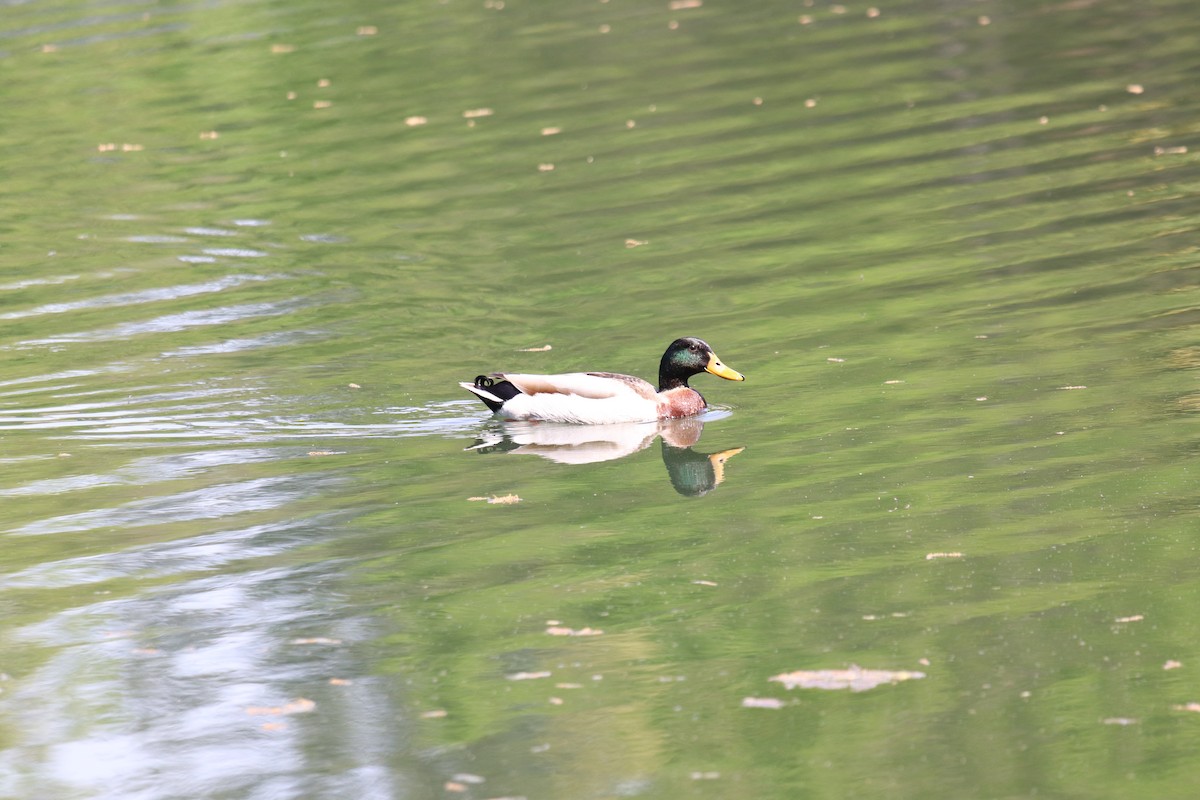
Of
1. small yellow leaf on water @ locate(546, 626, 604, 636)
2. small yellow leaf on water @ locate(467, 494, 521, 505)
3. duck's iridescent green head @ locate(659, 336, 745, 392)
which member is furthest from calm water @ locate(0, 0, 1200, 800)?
duck's iridescent green head @ locate(659, 336, 745, 392)

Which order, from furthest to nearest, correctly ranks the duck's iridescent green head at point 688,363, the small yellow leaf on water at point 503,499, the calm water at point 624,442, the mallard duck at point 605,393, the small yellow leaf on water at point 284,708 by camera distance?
1. the duck's iridescent green head at point 688,363
2. the mallard duck at point 605,393
3. the small yellow leaf on water at point 503,499
4. the small yellow leaf on water at point 284,708
5. the calm water at point 624,442

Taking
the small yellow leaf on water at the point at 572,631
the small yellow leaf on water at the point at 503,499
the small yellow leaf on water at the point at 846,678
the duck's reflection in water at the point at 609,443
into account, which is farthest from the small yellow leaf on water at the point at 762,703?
the duck's reflection in water at the point at 609,443

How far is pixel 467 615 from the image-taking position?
27.5ft

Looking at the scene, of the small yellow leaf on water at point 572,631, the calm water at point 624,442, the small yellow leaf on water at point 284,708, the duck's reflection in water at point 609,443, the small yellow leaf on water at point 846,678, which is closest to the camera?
the calm water at point 624,442

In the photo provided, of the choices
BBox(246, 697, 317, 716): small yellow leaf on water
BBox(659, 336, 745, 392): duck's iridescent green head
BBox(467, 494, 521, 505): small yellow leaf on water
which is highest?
BBox(659, 336, 745, 392): duck's iridescent green head

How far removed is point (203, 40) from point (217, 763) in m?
23.9

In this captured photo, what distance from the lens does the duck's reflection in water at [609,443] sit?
10883 millimetres

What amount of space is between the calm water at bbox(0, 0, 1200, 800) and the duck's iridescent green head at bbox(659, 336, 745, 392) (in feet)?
0.91

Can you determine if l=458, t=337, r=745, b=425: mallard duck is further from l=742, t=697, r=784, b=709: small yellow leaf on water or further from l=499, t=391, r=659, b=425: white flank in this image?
l=742, t=697, r=784, b=709: small yellow leaf on water

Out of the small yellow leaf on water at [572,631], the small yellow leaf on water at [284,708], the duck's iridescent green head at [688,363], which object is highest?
the duck's iridescent green head at [688,363]

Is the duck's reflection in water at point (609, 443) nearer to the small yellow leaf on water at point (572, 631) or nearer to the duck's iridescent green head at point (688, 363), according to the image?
the duck's iridescent green head at point (688, 363)

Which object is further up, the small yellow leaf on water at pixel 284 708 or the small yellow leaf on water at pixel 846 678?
the small yellow leaf on water at pixel 284 708

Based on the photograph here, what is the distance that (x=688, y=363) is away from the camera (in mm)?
12086

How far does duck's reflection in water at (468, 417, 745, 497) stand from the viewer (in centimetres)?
1088
